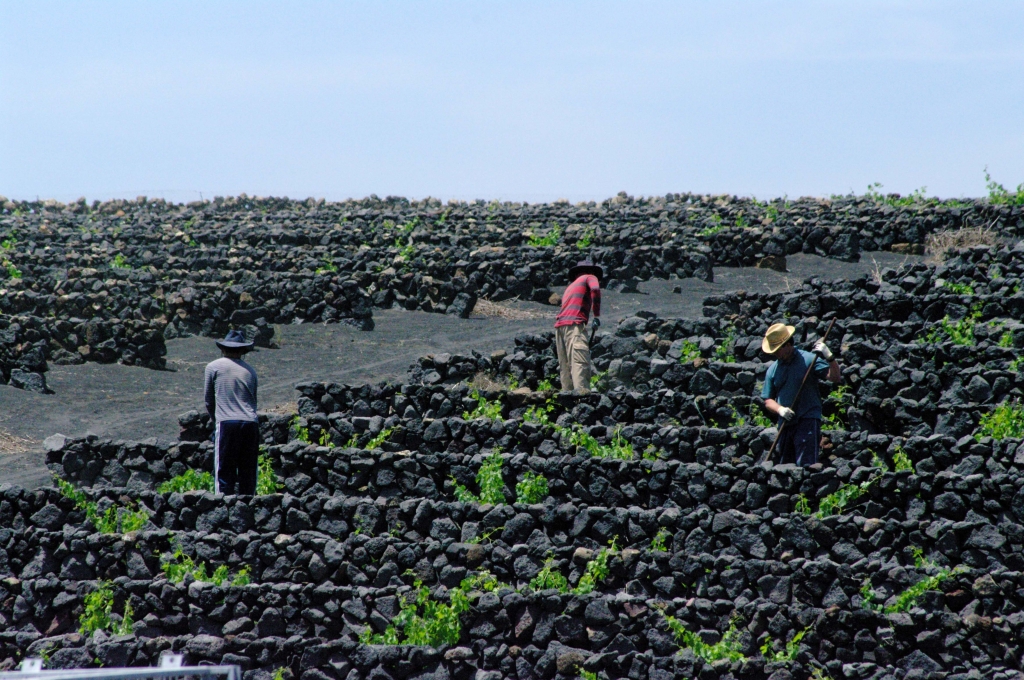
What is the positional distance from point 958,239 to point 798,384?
15194mm

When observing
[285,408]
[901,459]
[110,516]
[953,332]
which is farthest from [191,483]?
[953,332]

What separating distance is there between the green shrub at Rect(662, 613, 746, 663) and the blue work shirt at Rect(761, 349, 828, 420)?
2285 millimetres

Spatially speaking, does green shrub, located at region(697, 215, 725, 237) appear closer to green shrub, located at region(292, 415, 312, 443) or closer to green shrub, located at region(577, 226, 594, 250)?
green shrub, located at region(577, 226, 594, 250)

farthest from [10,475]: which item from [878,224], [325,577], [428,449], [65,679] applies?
[878,224]

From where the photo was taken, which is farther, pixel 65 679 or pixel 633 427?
pixel 633 427

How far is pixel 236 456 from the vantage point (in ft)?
31.2

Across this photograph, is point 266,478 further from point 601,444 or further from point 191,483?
point 601,444

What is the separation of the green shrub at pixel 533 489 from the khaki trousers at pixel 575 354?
3025mm

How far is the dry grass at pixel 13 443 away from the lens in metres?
13.5

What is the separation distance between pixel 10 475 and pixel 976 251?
1394cm

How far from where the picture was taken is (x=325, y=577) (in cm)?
852

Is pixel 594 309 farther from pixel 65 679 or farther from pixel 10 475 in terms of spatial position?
pixel 65 679

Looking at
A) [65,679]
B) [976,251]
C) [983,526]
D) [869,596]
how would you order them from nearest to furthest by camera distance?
1. [65,679]
2. [869,596]
3. [983,526]
4. [976,251]

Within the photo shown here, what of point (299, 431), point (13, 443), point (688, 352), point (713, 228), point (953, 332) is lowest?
point (13, 443)
